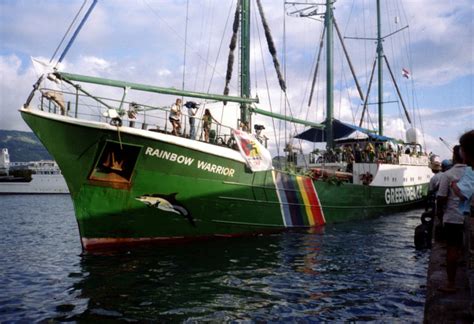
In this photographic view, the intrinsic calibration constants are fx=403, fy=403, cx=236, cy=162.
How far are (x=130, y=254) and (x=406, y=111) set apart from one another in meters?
26.1

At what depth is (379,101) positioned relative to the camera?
30.5 meters

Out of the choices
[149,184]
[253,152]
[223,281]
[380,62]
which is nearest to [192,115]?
[253,152]

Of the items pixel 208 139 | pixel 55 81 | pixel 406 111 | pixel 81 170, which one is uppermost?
pixel 406 111

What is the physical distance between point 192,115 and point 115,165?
283 cm

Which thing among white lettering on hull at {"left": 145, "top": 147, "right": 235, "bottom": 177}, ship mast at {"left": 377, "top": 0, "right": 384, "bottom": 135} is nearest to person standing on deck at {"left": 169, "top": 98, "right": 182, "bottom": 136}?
white lettering on hull at {"left": 145, "top": 147, "right": 235, "bottom": 177}

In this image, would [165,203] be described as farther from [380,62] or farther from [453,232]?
[380,62]

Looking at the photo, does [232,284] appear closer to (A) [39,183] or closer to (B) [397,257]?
(B) [397,257]

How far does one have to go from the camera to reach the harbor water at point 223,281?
620 cm

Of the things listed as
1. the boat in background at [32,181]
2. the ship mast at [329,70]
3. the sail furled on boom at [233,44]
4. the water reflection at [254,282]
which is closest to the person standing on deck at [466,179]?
the water reflection at [254,282]

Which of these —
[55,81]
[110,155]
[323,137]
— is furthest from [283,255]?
[323,137]

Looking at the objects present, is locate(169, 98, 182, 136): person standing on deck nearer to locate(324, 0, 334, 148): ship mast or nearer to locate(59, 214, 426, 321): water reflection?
locate(59, 214, 426, 321): water reflection

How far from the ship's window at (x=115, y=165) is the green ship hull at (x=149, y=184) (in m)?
0.03

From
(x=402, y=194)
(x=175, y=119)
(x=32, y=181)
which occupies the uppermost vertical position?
(x=175, y=119)

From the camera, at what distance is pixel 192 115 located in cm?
1229
